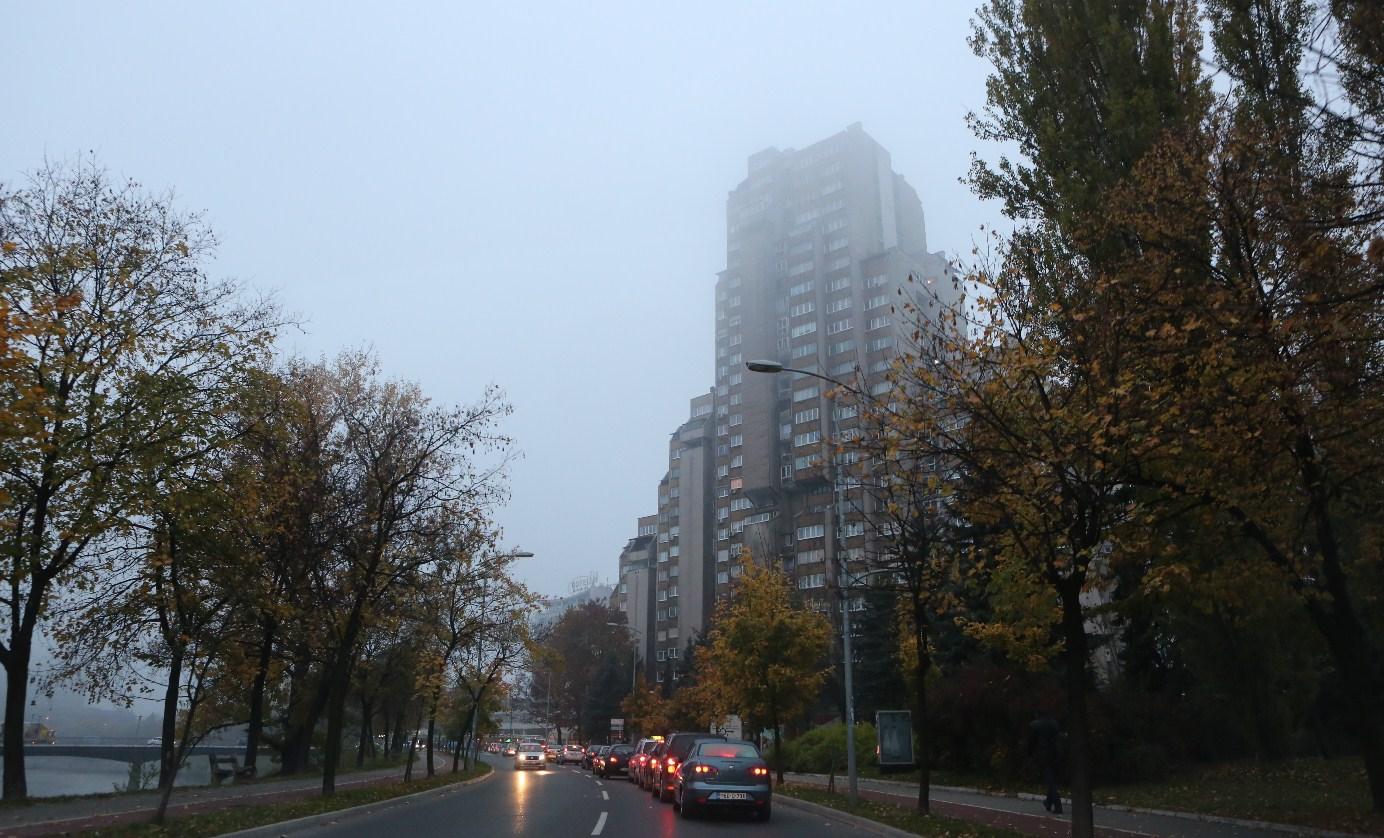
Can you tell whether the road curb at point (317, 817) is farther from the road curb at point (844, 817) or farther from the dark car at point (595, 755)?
the dark car at point (595, 755)

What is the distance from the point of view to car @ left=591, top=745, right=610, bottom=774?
4811cm

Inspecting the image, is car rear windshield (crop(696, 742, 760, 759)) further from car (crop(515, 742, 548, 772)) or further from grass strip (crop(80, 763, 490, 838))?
car (crop(515, 742, 548, 772))

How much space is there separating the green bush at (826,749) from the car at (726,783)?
45.2ft

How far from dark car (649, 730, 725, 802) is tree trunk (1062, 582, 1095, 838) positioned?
12.7m

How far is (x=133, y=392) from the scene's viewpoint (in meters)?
19.5

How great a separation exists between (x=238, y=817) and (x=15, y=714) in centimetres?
771

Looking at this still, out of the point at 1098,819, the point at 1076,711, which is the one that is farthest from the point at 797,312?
the point at 1076,711

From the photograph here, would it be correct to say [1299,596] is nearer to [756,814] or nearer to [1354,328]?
[1354,328]

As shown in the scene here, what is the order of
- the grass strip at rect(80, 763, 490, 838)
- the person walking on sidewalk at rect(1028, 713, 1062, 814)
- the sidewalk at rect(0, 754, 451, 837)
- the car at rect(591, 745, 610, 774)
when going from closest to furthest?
the grass strip at rect(80, 763, 490, 838) < the sidewalk at rect(0, 754, 451, 837) < the person walking on sidewalk at rect(1028, 713, 1062, 814) < the car at rect(591, 745, 610, 774)

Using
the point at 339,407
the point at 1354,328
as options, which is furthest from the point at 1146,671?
the point at 339,407

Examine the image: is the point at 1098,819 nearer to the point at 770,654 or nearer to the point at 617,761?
the point at 770,654

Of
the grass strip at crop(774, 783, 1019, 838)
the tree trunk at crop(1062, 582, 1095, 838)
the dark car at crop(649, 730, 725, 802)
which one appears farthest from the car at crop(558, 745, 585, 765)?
the tree trunk at crop(1062, 582, 1095, 838)

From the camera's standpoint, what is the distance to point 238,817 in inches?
644

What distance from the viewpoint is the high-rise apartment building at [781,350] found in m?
92.0
